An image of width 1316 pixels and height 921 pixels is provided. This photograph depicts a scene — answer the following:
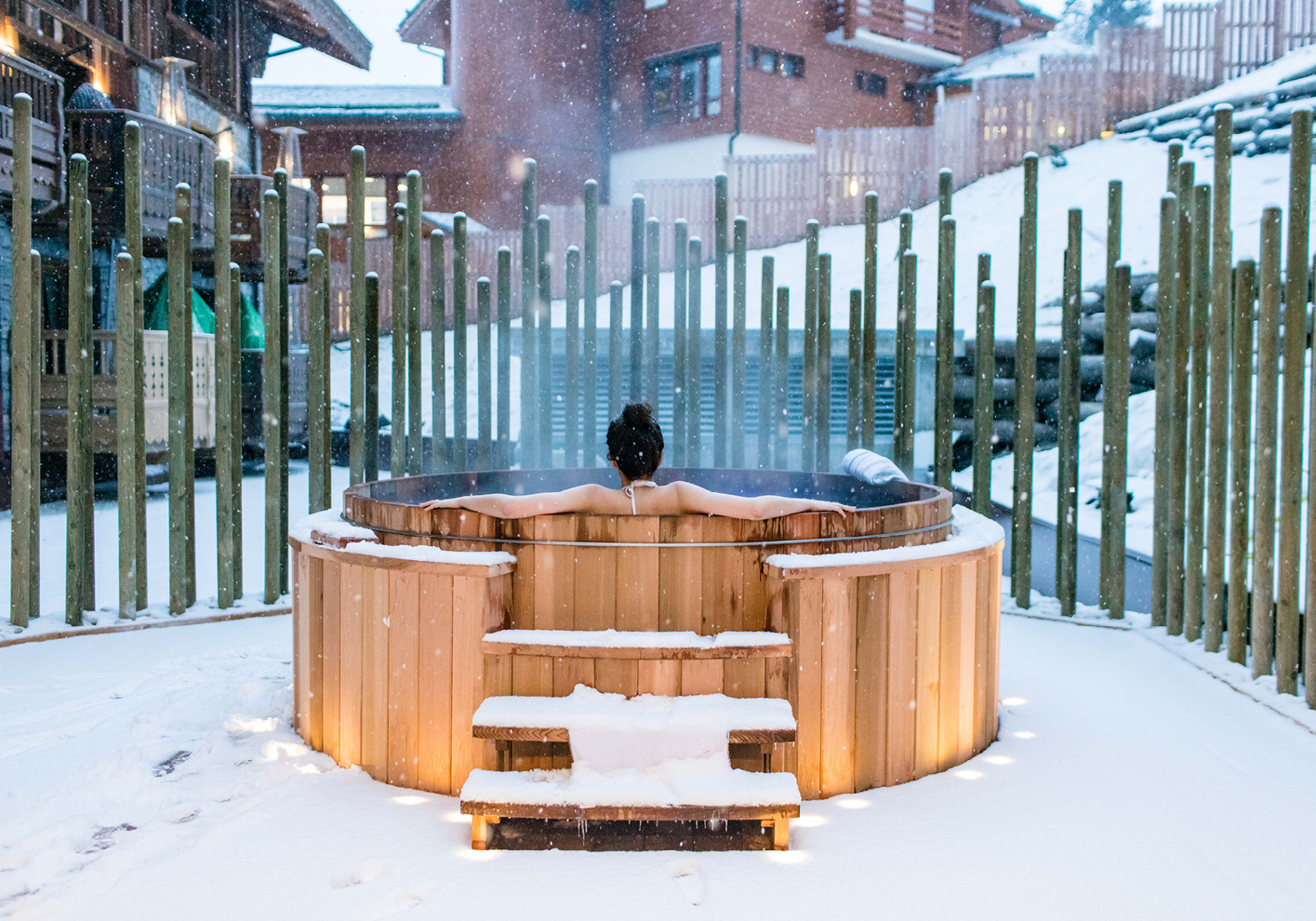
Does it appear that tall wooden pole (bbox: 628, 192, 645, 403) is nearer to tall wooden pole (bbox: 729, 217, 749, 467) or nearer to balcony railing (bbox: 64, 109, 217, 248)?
tall wooden pole (bbox: 729, 217, 749, 467)

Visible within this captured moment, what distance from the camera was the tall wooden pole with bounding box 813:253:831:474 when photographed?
6.05 metres

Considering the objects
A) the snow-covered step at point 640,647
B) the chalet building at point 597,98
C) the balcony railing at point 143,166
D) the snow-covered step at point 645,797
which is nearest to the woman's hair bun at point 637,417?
the snow-covered step at point 640,647

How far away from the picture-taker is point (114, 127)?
941cm

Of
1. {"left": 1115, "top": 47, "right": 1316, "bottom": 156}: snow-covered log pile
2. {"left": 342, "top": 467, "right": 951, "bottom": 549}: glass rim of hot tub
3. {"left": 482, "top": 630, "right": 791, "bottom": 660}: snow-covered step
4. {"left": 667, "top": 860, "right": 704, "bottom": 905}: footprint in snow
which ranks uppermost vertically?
{"left": 1115, "top": 47, "right": 1316, "bottom": 156}: snow-covered log pile

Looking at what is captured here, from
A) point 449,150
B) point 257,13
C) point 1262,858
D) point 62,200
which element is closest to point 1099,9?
point 449,150

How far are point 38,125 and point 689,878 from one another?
892 cm

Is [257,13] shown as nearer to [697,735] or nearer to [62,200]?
[62,200]

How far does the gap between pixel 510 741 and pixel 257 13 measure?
15.8 meters

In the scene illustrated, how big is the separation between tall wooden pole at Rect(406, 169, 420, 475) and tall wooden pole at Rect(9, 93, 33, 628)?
183cm

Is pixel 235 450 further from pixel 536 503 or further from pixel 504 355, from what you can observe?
pixel 536 503

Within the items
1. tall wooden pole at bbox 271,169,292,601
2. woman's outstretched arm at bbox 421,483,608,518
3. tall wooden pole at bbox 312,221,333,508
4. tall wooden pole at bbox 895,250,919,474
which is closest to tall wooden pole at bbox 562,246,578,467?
tall wooden pole at bbox 312,221,333,508

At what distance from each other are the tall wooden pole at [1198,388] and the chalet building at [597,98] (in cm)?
1670

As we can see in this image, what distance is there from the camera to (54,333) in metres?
7.82

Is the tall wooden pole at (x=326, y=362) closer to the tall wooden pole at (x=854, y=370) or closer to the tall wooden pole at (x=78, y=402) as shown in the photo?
the tall wooden pole at (x=78, y=402)
